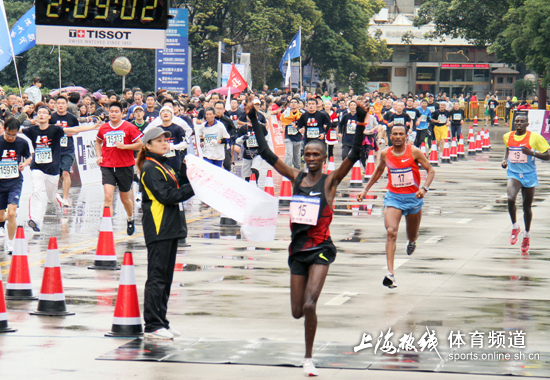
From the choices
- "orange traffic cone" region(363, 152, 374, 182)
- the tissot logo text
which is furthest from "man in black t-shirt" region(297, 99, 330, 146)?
the tissot logo text

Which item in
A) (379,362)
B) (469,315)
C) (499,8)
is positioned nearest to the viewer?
(379,362)

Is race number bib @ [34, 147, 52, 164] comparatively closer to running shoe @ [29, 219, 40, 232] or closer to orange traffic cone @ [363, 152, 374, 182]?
running shoe @ [29, 219, 40, 232]

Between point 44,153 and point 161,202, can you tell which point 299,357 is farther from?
point 44,153

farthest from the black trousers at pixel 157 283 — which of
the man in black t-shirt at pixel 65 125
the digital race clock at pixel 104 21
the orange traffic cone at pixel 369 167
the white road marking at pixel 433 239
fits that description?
the orange traffic cone at pixel 369 167

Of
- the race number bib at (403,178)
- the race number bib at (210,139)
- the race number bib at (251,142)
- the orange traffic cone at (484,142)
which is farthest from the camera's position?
the orange traffic cone at (484,142)

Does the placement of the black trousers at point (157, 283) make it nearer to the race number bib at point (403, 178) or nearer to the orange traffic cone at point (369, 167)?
the race number bib at point (403, 178)

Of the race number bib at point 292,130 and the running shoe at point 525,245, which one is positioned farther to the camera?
the race number bib at point 292,130

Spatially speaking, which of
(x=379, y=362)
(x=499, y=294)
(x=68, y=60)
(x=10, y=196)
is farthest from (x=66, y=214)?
(x=68, y=60)

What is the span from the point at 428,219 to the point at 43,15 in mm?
7694

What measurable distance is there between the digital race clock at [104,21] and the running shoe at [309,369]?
6934 mm

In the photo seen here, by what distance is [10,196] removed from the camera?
11914 millimetres

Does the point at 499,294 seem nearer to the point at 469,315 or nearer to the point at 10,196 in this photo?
the point at 469,315

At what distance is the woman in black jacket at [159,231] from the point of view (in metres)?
7.41

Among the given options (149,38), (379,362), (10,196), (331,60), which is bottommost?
(379,362)
